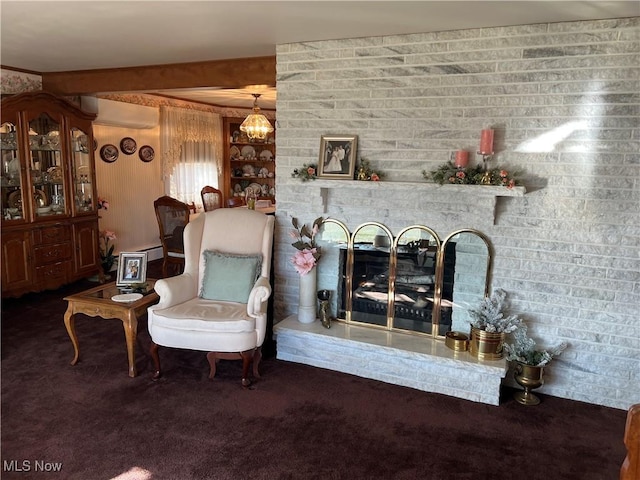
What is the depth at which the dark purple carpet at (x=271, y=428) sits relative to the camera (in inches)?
89.1

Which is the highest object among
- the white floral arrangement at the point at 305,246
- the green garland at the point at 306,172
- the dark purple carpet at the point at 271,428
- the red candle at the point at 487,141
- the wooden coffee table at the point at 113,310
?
the red candle at the point at 487,141

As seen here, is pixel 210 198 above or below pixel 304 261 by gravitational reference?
above


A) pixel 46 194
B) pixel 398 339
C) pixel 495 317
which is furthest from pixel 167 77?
pixel 495 317

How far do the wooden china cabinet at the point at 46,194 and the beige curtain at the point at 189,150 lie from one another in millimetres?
1511

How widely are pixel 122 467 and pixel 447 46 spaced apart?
2.98 metres

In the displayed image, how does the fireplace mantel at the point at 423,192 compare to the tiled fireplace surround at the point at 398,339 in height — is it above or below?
above

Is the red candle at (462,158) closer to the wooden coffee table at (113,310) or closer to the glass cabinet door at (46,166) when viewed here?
the wooden coffee table at (113,310)

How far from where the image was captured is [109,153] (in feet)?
19.2

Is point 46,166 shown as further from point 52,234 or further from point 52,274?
point 52,274

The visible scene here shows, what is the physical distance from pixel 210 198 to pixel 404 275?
161 inches

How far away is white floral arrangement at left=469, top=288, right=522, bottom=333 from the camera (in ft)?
9.63

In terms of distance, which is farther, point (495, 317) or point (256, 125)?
point (256, 125)

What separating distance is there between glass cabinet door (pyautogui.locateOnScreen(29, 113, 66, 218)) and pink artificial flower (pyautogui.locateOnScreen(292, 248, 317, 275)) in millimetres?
2884

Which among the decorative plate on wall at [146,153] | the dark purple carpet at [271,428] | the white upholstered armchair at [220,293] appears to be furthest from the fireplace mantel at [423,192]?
the decorative plate on wall at [146,153]
